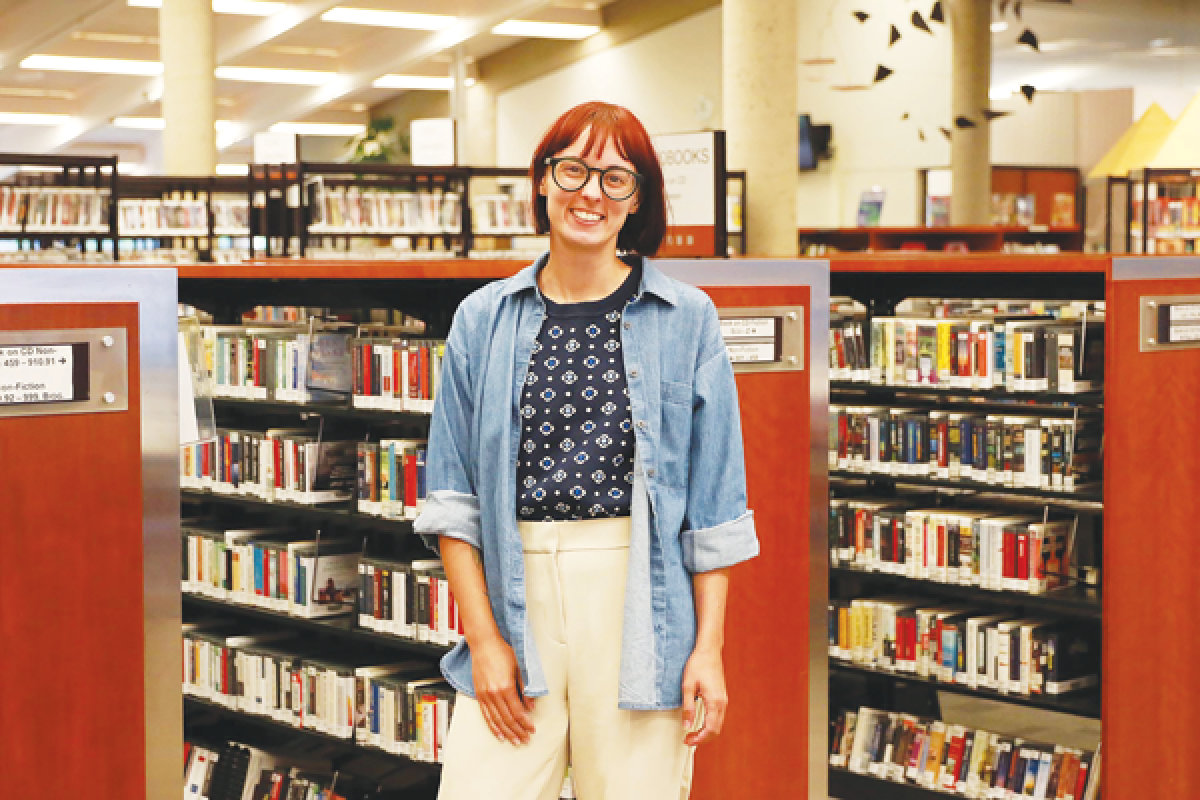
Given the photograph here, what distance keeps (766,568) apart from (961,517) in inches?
54.8

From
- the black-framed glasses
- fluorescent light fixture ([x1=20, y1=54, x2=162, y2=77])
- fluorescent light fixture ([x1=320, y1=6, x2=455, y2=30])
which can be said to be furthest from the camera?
fluorescent light fixture ([x1=20, y1=54, x2=162, y2=77])

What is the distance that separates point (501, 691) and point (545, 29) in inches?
819

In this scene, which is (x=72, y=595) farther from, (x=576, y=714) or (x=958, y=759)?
(x=958, y=759)

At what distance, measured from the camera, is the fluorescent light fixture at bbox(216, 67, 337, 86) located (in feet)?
76.4

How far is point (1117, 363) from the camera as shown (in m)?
3.63

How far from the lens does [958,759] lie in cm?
452

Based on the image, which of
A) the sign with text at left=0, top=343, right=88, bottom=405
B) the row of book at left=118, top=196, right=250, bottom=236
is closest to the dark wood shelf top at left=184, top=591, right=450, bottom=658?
the sign with text at left=0, top=343, right=88, bottom=405

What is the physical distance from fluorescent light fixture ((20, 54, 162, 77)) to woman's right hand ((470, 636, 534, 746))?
70.6 feet

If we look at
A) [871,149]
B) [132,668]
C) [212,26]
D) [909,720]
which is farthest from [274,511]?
[871,149]

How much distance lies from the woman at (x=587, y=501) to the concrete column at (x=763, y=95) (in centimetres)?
724

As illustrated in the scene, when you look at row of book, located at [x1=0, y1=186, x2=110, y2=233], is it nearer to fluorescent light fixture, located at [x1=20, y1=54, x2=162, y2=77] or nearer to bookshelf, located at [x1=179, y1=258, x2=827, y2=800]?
bookshelf, located at [x1=179, y1=258, x2=827, y2=800]

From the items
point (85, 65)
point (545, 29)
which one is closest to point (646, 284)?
point (545, 29)

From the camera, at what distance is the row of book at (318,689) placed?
423cm

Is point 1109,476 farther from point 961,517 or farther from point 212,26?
point 212,26
